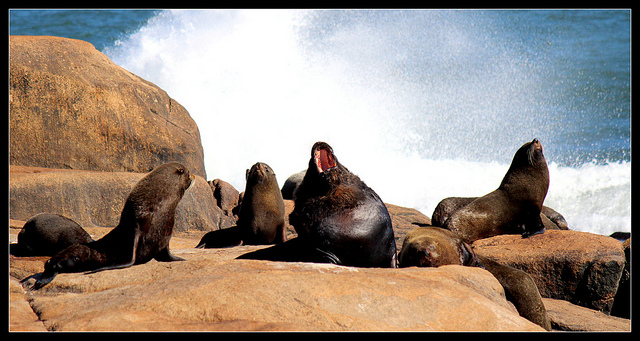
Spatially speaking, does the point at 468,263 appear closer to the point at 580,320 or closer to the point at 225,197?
the point at 580,320

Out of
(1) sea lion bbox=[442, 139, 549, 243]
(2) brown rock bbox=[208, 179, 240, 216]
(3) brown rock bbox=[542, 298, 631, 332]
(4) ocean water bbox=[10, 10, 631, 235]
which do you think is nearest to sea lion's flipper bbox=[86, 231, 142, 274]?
(3) brown rock bbox=[542, 298, 631, 332]

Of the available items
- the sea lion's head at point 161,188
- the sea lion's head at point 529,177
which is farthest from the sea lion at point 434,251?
the sea lion's head at point 529,177

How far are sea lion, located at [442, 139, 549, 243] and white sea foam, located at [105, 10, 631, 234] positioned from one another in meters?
9.63

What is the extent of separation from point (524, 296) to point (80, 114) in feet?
24.5

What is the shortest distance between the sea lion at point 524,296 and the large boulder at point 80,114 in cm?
649

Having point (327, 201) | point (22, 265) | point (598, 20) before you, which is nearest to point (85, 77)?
point (22, 265)

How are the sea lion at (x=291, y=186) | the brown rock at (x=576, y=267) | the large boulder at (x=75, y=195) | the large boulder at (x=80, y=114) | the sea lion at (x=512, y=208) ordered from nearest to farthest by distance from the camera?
the brown rock at (x=576, y=267) < the large boulder at (x=75, y=195) < the sea lion at (x=512, y=208) < the large boulder at (x=80, y=114) < the sea lion at (x=291, y=186)

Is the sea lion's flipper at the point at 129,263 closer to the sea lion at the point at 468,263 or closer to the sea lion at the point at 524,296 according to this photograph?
the sea lion at the point at 468,263

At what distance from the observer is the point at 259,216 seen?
308 inches

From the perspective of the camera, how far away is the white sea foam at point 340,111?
1933 cm

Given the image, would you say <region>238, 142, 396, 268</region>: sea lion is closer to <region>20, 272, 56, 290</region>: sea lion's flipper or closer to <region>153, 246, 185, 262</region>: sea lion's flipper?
<region>153, 246, 185, 262</region>: sea lion's flipper

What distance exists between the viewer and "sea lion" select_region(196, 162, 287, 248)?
776 centimetres
